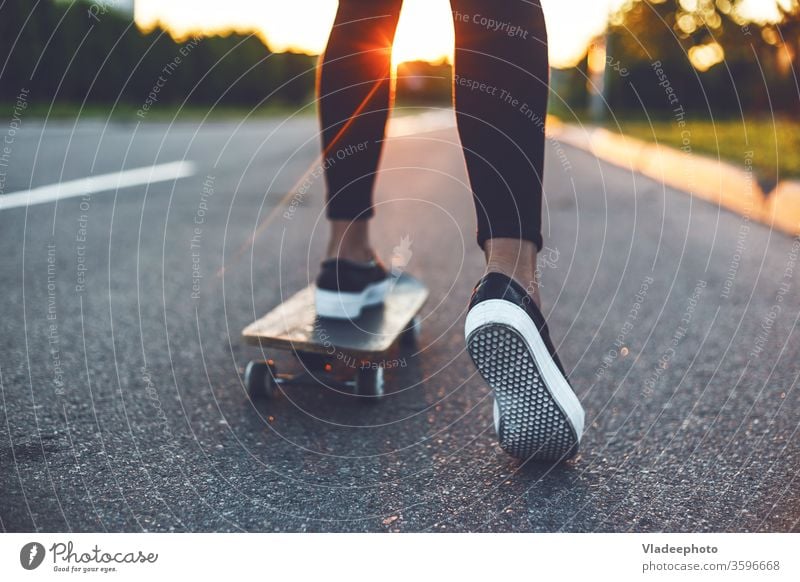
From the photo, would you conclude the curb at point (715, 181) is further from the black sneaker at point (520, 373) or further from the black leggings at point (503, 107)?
the black sneaker at point (520, 373)

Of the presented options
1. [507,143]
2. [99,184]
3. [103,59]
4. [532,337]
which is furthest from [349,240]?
[103,59]

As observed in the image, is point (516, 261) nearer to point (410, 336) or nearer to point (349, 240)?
point (349, 240)

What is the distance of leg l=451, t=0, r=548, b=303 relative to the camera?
53.5 inches

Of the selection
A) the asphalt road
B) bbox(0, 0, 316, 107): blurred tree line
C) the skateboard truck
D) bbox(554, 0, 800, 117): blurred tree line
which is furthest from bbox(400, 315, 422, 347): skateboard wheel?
bbox(554, 0, 800, 117): blurred tree line

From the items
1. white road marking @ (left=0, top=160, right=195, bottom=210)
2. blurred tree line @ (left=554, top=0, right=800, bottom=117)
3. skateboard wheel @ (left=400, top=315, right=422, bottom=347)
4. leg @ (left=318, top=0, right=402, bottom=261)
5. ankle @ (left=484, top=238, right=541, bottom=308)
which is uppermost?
leg @ (left=318, top=0, right=402, bottom=261)

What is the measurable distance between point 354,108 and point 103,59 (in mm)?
13921

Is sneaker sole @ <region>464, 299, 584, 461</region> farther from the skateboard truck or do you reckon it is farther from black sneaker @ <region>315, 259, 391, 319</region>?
black sneaker @ <region>315, 259, 391, 319</region>

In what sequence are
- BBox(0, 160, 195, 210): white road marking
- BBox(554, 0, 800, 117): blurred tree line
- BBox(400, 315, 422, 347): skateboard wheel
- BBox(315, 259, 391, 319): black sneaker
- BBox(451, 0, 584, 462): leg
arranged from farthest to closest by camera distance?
1. BBox(554, 0, 800, 117): blurred tree line
2. BBox(0, 160, 195, 210): white road marking
3. BBox(400, 315, 422, 347): skateboard wheel
4. BBox(315, 259, 391, 319): black sneaker
5. BBox(451, 0, 584, 462): leg

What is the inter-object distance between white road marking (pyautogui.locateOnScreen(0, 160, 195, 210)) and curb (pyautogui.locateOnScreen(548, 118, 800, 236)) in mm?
2970

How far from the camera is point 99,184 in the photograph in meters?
4.80

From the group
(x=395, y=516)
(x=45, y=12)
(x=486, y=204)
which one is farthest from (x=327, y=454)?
(x=45, y=12)

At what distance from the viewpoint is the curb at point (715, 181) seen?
4215mm

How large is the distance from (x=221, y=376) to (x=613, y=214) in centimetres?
329

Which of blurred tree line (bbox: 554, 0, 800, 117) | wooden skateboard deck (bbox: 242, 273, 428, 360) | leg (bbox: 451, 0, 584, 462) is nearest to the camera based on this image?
leg (bbox: 451, 0, 584, 462)
